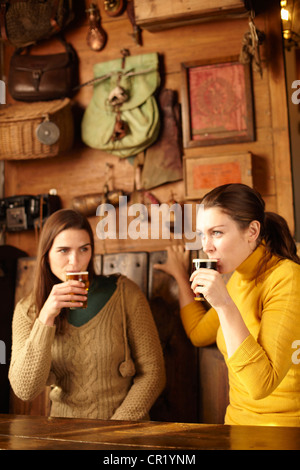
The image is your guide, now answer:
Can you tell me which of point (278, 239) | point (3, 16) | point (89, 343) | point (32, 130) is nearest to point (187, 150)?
point (32, 130)

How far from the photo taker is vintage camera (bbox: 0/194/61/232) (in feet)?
10.0

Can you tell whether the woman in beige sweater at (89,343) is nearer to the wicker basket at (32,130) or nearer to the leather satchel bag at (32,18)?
the wicker basket at (32,130)

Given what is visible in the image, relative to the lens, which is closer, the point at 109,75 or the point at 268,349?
the point at 268,349

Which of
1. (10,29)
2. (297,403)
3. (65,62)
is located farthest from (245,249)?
(10,29)

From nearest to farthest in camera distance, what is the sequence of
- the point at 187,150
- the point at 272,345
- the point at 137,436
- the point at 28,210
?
1. the point at 137,436
2. the point at 272,345
3. the point at 187,150
4. the point at 28,210

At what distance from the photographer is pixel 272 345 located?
4.71ft

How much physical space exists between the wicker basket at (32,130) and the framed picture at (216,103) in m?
0.76

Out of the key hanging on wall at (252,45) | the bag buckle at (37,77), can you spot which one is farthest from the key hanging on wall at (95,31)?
the key hanging on wall at (252,45)

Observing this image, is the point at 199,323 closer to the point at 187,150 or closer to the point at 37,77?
the point at 187,150

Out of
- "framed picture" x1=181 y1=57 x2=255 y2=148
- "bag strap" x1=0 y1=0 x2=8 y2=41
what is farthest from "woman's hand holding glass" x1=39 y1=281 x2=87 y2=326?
"bag strap" x1=0 y1=0 x2=8 y2=41

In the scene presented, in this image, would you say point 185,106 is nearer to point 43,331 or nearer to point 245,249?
point 245,249

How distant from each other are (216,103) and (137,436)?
2.14 m

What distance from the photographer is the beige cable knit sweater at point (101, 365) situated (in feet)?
6.72

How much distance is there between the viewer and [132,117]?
113 inches
